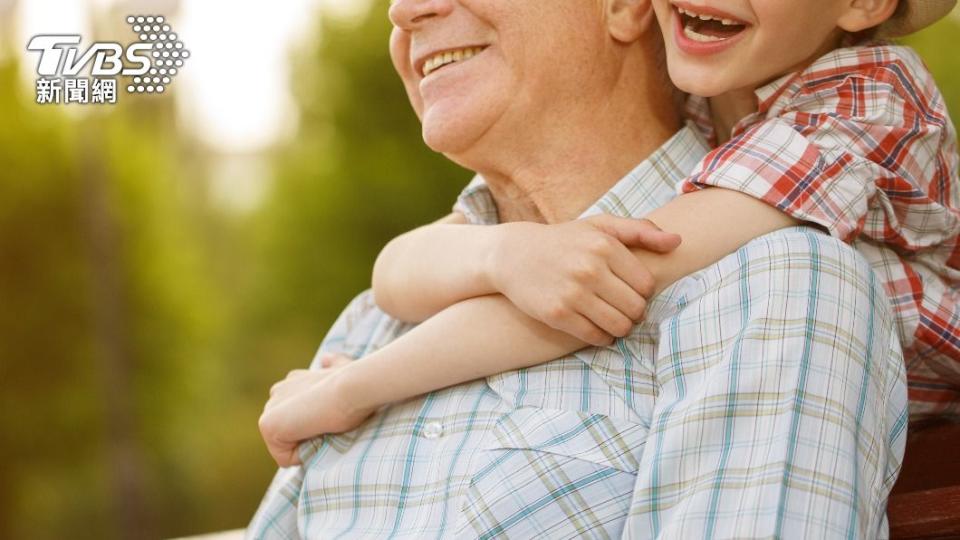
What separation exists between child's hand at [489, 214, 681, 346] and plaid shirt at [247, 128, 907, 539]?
0.05m

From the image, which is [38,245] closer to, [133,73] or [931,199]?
[133,73]

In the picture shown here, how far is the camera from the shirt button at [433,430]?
1.47 m

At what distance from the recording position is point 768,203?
1305mm

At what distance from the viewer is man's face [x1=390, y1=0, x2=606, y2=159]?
1614 mm

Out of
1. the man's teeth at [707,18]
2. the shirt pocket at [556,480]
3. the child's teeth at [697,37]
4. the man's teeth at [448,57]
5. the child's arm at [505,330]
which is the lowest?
the shirt pocket at [556,480]

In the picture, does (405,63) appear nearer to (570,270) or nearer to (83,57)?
(570,270)

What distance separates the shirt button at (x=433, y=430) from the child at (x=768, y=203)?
50 mm

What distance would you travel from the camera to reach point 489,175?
5.62 ft

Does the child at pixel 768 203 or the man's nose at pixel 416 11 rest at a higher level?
the man's nose at pixel 416 11

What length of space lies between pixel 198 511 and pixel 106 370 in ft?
6.98

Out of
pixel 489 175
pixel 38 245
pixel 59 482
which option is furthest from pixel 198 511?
pixel 489 175

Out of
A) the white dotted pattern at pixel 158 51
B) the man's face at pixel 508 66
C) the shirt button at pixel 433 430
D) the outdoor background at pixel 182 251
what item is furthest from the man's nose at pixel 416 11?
the outdoor background at pixel 182 251

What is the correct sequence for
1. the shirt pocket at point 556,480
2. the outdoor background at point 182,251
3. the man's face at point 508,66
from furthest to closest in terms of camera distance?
the outdoor background at point 182,251 < the man's face at point 508,66 < the shirt pocket at point 556,480

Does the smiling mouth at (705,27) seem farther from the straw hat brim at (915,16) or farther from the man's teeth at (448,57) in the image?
the man's teeth at (448,57)
